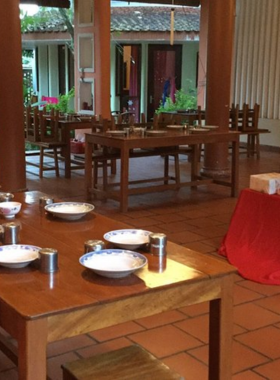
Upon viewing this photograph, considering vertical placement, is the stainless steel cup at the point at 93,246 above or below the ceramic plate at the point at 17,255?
above

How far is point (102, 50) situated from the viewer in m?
8.88

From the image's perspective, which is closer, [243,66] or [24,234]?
[24,234]

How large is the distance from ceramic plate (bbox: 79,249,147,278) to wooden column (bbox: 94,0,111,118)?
726 centimetres

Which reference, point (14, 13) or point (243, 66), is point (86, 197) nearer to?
point (14, 13)

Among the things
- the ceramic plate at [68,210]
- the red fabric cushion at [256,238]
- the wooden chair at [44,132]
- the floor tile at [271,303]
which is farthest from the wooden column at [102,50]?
the ceramic plate at [68,210]

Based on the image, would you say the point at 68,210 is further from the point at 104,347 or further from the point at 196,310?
the point at 196,310

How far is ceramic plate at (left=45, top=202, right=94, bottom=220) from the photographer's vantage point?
8.03 feet

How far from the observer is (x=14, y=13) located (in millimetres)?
5738

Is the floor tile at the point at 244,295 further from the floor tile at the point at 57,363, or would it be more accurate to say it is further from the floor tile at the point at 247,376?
the floor tile at the point at 57,363

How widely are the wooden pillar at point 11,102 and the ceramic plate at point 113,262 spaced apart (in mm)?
4204

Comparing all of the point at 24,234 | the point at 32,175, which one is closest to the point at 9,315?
the point at 24,234

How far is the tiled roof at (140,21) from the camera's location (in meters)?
12.7

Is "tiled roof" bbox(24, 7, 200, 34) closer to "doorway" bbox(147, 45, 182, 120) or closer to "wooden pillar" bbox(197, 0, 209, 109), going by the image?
"doorway" bbox(147, 45, 182, 120)

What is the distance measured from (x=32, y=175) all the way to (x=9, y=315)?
5.94 metres
